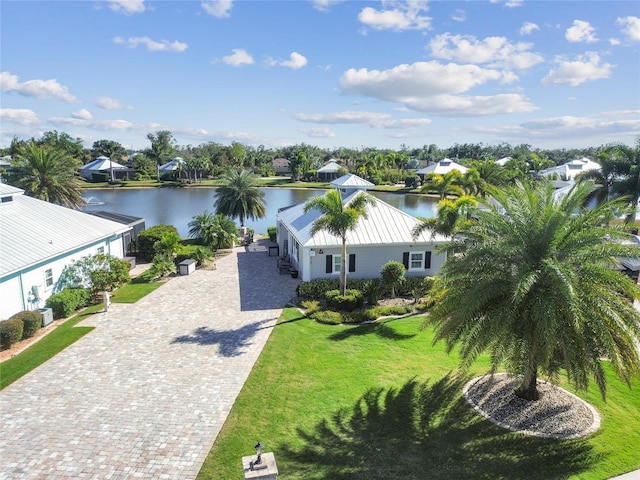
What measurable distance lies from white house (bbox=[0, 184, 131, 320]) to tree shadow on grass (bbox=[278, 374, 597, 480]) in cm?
1253

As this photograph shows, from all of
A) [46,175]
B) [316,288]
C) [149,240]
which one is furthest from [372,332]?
[46,175]

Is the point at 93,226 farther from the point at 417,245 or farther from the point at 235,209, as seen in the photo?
the point at 417,245

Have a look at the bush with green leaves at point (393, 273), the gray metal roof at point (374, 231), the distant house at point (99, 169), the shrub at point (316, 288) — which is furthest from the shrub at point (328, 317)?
the distant house at point (99, 169)

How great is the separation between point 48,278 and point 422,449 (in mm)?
16529

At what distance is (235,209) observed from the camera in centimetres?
3488

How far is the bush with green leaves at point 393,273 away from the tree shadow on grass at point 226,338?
6.60 metres

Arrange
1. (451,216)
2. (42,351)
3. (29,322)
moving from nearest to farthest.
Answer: (42,351) < (29,322) < (451,216)

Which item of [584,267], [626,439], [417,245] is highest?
[584,267]

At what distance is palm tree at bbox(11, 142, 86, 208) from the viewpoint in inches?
1141

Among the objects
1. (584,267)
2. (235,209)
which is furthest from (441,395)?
(235,209)

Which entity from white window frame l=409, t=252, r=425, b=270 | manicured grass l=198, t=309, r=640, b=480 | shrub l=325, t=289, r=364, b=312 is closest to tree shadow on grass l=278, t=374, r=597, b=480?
manicured grass l=198, t=309, r=640, b=480

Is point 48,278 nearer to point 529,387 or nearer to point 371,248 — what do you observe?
point 371,248

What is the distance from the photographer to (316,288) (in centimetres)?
2036

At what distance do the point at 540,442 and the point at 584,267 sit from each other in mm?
4168
